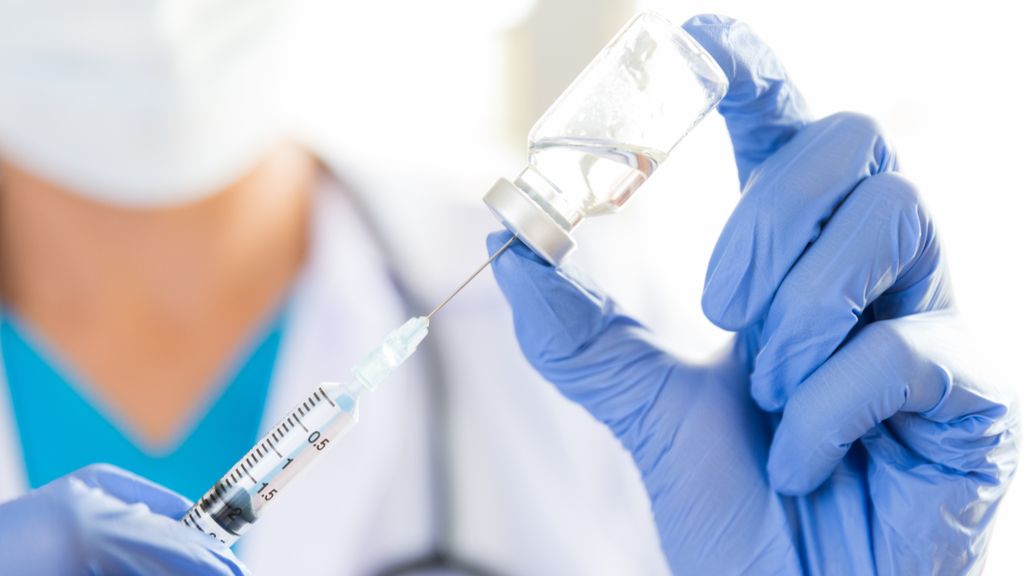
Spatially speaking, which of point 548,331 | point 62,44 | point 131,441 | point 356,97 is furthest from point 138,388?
point 356,97

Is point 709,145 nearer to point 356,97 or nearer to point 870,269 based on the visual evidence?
point 356,97

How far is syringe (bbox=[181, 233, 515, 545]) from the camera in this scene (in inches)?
30.2

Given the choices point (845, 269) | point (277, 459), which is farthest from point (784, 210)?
point (277, 459)

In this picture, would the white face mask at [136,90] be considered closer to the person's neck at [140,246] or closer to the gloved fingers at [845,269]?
the person's neck at [140,246]

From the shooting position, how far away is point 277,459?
774mm

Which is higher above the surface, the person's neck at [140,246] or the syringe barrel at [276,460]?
the person's neck at [140,246]

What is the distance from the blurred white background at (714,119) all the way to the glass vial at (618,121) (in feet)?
1.81

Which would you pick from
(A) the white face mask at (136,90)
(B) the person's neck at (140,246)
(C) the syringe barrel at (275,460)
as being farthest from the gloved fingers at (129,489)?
(B) the person's neck at (140,246)

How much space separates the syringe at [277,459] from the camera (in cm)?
77

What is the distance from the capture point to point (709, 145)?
173cm

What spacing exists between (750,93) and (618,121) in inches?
5.3

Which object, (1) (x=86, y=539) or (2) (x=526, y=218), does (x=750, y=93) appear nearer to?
(2) (x=526, y=218)

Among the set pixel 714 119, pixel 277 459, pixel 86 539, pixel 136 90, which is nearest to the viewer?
pixel 86 539

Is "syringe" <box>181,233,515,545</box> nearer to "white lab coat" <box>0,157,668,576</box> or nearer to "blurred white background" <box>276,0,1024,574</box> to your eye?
"white lab coat" <box>0,157,668,576</box>
